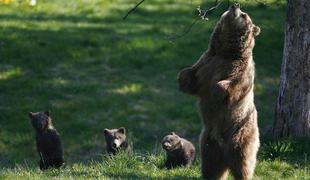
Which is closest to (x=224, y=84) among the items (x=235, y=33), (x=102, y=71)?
(x=235, y=33)

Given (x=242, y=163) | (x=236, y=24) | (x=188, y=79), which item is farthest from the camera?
(x=188, y=79)

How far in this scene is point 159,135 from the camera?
588 inches

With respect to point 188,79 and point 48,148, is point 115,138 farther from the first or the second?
point 188,79

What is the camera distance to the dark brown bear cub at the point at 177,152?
1045 centimetres

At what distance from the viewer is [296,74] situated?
1114 centimetres

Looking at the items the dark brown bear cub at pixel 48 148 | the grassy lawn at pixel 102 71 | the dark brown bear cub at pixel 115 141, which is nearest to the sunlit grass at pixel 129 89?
the grassy lawn at pixel 102 71

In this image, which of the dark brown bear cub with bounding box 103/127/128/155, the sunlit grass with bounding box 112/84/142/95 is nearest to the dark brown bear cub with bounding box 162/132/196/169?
the dark brown bear cub with bounding box 103/127/128/155

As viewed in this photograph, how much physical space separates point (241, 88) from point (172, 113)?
7390 millimetres

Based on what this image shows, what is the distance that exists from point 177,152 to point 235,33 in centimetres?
271

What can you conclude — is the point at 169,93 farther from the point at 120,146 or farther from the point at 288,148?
the point at 288,148

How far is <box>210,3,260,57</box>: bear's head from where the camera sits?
8414mm

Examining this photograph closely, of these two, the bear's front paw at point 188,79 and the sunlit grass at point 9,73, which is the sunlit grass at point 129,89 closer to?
the sunlit grass at point 9,73

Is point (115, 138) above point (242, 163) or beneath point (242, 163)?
beneath

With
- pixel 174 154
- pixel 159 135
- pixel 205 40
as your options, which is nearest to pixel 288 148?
pixel 174 154
